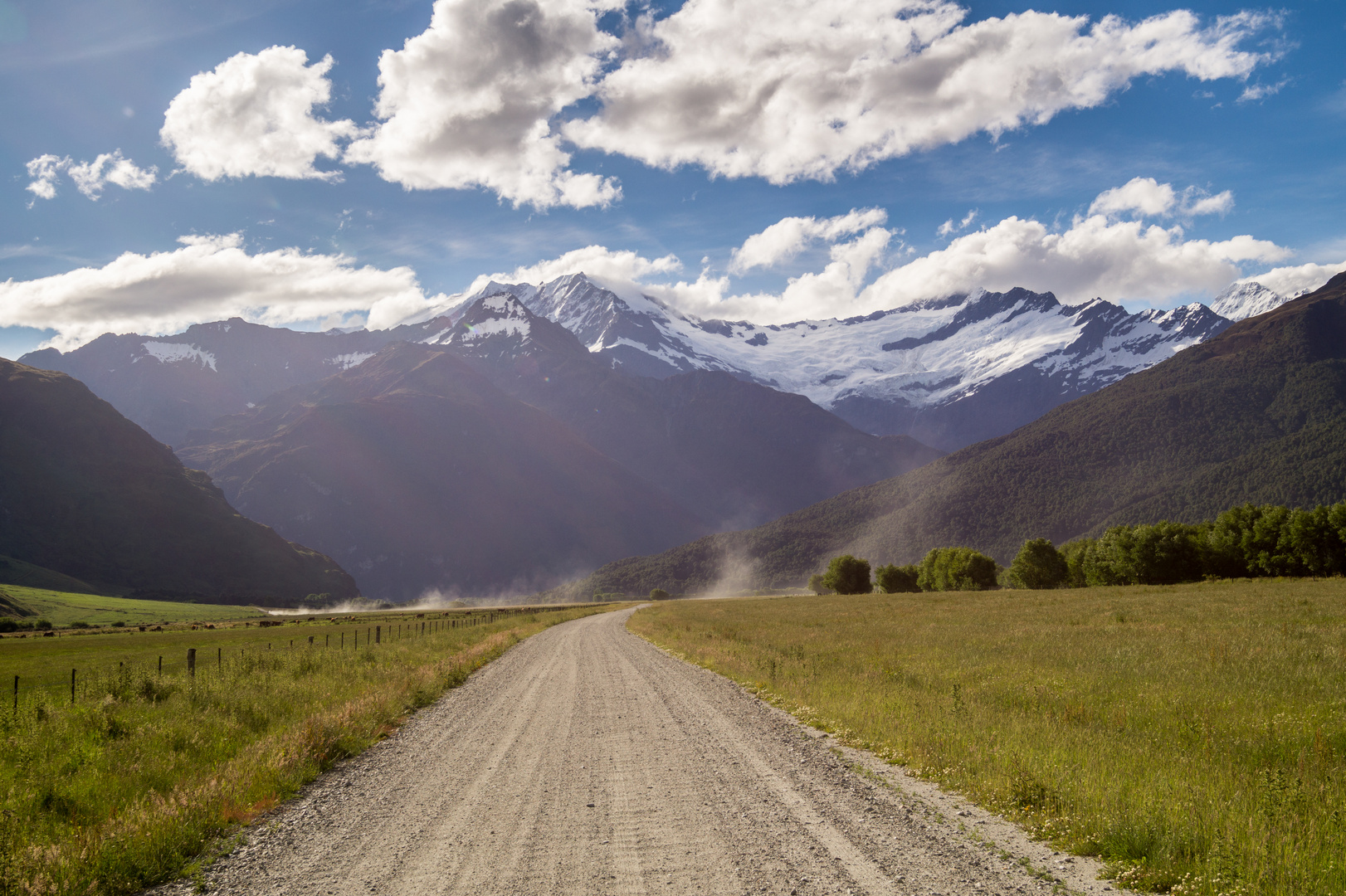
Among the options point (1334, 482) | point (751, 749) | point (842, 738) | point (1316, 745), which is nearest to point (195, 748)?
point (751, 749)

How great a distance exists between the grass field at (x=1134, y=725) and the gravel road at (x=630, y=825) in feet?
3.10

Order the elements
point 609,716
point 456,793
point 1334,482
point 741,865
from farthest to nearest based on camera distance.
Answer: point 1334,482 < point 609,716 < point 456,793 < point 741,865

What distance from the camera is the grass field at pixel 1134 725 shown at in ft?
25.2

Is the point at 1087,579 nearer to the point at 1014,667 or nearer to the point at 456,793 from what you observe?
the point at 1014,667

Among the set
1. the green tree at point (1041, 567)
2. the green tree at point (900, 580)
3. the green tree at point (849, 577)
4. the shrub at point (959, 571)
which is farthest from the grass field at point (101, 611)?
the green tree at point (1041, 567)

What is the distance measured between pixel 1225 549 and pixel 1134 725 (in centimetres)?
8452

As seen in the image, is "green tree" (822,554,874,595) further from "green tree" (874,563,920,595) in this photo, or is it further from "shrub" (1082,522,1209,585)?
"shrub" (1082,522,1209,585)

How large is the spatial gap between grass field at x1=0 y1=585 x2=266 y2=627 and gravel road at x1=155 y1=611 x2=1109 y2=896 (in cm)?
12658

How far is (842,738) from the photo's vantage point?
560 inches

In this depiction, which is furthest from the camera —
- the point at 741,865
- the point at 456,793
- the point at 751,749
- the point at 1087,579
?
the point at 1087,579

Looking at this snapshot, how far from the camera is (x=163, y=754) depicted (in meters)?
13.4

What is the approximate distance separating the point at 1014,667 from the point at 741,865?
18.2 m

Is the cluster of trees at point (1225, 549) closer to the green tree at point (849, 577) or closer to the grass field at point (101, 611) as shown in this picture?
the green tree at point (849, 577)

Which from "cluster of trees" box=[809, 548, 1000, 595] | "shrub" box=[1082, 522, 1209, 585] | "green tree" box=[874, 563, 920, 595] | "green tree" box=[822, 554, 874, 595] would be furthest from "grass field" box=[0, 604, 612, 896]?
"green tree" box=[822, 554, 874, 595]
